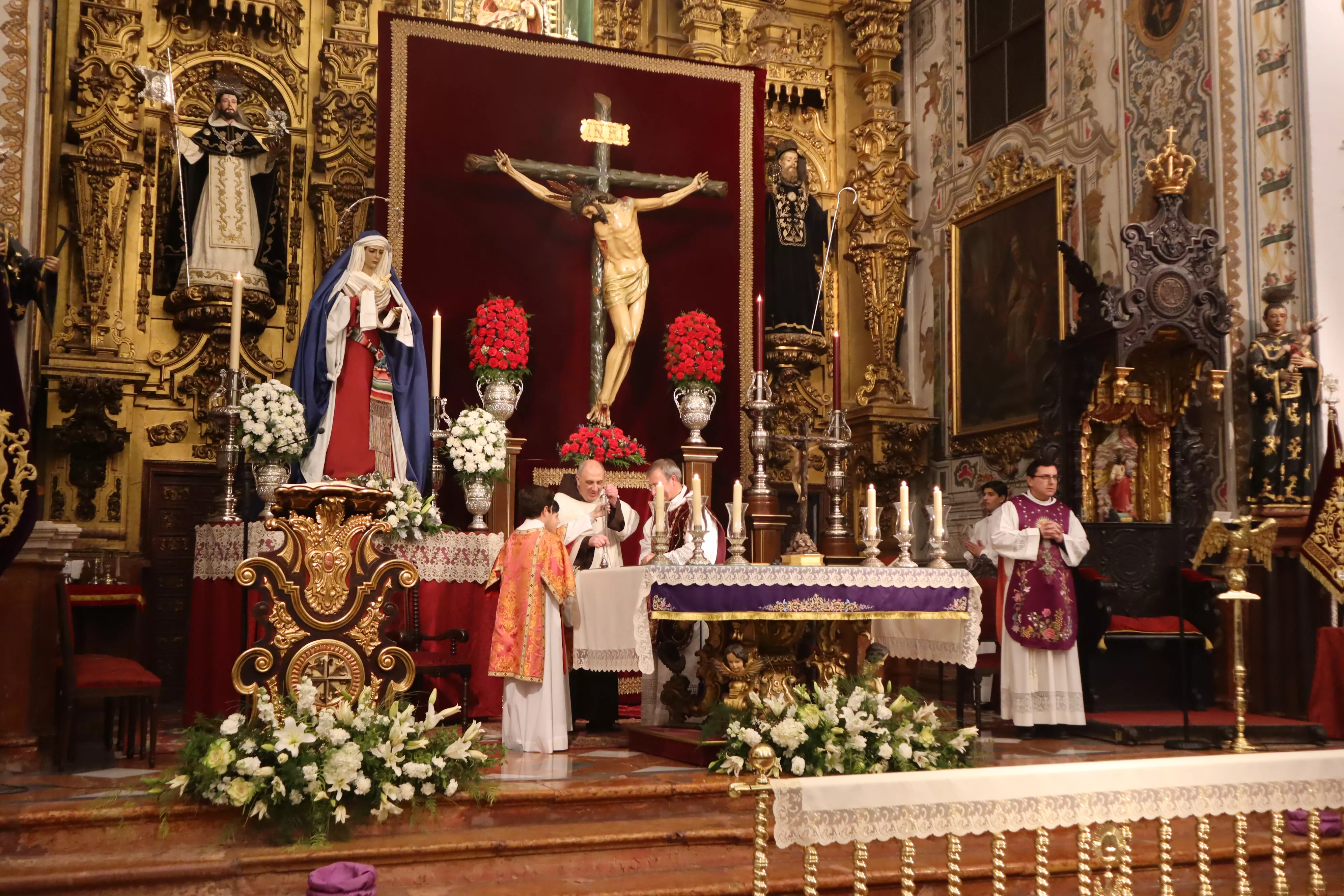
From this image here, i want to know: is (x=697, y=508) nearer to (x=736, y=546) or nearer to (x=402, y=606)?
(x=736, y=546)

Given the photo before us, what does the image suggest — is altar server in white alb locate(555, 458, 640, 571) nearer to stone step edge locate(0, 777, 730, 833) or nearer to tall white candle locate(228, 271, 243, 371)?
stone step edge locate(0, 777, 730, 833)

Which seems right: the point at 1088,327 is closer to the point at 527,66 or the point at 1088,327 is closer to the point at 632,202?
the point at 632,202

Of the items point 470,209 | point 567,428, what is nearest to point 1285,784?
point 567,428

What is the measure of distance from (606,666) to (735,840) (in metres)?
1.74

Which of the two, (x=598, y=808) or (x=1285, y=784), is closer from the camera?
(x=1285, y=784)

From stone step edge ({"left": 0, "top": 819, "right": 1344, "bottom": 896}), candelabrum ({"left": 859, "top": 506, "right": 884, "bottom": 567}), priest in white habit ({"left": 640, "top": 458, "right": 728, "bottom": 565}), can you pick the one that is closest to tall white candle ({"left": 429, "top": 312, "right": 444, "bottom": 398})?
priest in white habit ({"left": 640, "top": 458, "right": 728, "bottom": 565})

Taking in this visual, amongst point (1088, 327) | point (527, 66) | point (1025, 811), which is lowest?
point (1025, 811)

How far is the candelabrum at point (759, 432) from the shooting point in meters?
10.2

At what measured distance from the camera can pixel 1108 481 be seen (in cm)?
1004

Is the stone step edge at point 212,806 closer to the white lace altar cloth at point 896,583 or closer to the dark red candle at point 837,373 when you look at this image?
the white lace altar cloth at point 896,583

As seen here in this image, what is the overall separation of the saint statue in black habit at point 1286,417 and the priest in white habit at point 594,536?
439 cm

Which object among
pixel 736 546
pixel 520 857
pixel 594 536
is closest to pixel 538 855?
pixel 520 857

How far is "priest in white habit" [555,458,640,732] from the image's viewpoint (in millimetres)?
8453

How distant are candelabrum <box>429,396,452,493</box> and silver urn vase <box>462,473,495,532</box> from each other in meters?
0.26
